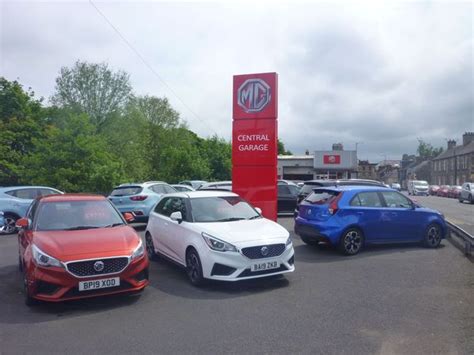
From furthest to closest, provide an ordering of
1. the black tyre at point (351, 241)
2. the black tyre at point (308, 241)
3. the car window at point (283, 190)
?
the car window at point (283, 190) → the black tyre at point (308, 241) → the black tyre at point (351, 241)

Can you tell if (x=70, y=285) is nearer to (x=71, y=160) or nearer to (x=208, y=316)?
(x=208, y=316)

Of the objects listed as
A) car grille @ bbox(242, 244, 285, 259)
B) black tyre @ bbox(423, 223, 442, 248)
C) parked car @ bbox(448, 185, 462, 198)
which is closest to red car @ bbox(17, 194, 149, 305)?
car grille @ bbox(242, 244, 285, 259)

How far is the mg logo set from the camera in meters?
12.1

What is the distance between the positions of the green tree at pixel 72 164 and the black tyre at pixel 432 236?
16.4m

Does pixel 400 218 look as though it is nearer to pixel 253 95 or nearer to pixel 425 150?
pixel 253 95

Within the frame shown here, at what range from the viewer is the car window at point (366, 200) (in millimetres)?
9950

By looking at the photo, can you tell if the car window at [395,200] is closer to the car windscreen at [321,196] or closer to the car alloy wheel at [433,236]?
the car alloy wheel at [433,236]

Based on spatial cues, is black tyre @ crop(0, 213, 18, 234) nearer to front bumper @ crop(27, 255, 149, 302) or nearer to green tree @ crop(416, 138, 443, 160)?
front bumper @ crop(27, 255, 149, 302)

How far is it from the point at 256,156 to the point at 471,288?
22.3ft

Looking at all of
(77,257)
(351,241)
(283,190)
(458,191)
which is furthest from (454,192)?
(77,257)

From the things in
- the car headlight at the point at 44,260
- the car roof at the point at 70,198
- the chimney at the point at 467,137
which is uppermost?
the chimney at the point at 467,137

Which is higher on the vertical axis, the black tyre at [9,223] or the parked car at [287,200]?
the parked car at [287,200]

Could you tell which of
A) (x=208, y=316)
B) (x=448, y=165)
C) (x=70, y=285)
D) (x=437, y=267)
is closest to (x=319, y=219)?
(x=437, y=267)

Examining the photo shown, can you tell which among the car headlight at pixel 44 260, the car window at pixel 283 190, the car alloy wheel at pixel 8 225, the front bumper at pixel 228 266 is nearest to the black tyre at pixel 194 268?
the front bumper at pixel 228 266
